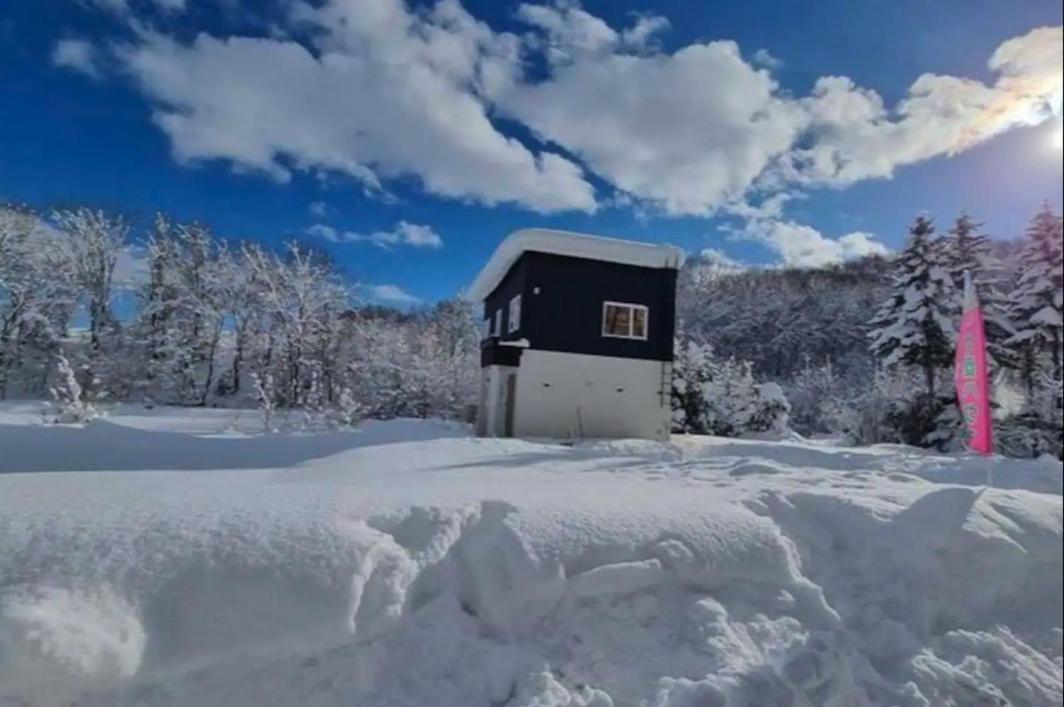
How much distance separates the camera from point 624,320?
962 cm

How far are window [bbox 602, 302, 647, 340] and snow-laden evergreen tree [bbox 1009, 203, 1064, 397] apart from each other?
197 inches

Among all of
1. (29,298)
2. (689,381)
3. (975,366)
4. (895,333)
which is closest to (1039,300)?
(975,366)

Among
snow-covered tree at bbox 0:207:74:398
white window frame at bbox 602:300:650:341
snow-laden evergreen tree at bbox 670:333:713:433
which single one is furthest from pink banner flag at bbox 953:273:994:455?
snow-covered tree at bbox 0:207:74:398

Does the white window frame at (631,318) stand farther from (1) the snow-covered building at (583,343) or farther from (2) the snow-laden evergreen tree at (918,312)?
(2) the snow-laden evergreen tree at (918,312)

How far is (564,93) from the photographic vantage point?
15.6ft

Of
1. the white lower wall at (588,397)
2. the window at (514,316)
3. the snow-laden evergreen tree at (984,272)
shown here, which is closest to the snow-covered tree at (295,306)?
the window at (514,316)

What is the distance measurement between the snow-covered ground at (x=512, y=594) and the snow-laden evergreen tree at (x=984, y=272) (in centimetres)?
226

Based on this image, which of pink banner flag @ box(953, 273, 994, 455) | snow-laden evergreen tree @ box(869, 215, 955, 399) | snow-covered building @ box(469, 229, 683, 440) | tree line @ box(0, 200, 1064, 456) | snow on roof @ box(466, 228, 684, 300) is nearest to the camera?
tree line @ box(0, 200, 1064, 456)

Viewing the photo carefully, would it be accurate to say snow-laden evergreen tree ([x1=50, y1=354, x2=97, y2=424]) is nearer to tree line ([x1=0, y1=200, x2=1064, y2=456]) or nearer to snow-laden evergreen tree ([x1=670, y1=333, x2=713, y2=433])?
tree line ([x1=0, y1=200, x2=1064, y2=456])

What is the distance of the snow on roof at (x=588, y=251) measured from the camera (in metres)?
8.76

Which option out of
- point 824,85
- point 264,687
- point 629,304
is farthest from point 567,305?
point 264,687

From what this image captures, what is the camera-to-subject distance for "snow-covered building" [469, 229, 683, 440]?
9.12 metres

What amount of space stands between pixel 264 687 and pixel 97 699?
42 cm

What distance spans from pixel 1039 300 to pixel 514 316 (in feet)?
22.3
